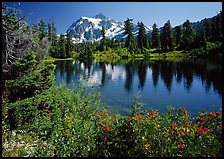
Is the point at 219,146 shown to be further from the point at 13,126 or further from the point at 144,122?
the point at 13,126

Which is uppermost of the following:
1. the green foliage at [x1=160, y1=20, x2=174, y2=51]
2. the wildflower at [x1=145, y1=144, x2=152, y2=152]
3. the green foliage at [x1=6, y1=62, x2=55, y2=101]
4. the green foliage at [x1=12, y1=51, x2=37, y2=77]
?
the green foliage at [x1=160, y1=20, x2=174, y2=51]

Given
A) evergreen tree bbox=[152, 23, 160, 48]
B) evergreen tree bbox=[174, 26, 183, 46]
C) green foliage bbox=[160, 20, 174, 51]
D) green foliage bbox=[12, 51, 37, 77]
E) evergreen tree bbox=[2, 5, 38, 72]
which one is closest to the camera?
evergreen tree bbox=[2, 5, 38, 72]

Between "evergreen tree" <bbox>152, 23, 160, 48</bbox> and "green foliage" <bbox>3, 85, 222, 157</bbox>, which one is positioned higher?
"evergreen tree" <bbox>152, 23, 160, 48</bbox>

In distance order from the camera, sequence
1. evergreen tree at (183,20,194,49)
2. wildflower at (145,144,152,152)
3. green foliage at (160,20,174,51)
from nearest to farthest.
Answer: wildflower at (145,144,152,152) < evergreen tree at (183,20,194,49) < green foliage at (160,20,174,51)

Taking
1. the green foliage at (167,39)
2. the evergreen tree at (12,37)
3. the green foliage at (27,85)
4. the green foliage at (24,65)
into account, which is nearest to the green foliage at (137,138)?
the evergreen tree at (12,37)

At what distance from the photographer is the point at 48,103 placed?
8.48m

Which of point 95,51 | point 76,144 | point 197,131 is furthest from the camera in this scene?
point 95,51

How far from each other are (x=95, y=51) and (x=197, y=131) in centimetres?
10613

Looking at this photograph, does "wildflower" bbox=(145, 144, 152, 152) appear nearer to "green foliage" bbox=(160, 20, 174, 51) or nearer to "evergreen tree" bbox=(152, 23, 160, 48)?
"green foliage" bbox=(160, 20, 174, 51)

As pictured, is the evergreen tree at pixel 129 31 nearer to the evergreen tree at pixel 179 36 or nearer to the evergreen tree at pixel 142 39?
the evergreen tree at pixel 142 39

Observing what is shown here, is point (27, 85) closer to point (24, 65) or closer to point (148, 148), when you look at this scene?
point (24, 65)

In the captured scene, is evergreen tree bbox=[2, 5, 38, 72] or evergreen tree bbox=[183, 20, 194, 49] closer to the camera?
evergreen tree bbox=[2, 5, 38, 72]

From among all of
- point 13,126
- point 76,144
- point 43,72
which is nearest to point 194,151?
point 76,144

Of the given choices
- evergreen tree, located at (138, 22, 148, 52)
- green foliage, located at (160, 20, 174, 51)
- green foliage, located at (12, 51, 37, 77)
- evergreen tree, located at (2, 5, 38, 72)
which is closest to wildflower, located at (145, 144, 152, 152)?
evergreen tree, located at (2, 5, 38, 72)
